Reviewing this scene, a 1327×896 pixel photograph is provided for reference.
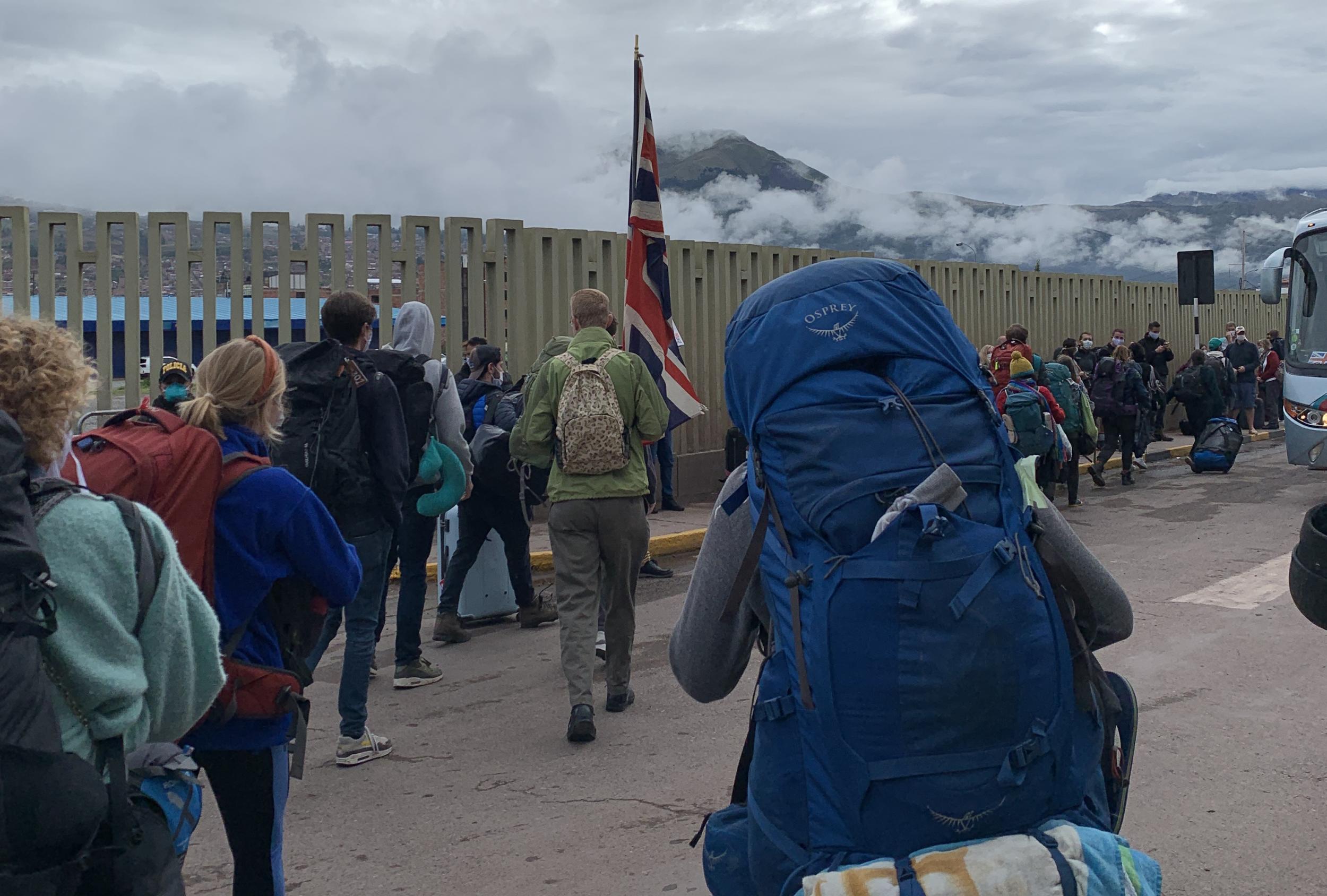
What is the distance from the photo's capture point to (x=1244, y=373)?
22578mm

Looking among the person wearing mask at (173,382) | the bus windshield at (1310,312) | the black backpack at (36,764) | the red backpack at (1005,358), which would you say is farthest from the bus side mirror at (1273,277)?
the black backpack at (36,764)

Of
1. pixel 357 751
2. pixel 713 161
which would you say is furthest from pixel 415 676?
pixel 713 161

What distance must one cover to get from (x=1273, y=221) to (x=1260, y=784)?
218 metres

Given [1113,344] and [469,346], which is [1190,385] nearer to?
[1113,344]

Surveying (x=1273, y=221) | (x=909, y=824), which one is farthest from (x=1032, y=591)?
(x=1273, y=221)

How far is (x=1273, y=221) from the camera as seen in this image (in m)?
198


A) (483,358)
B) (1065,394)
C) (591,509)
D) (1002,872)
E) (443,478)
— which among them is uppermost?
(483,358)

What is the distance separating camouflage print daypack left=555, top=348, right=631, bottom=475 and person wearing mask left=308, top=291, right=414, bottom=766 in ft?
2.37

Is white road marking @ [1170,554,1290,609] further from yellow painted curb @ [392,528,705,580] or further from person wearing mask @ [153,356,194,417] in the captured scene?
person wearing mask @ [153,356,194,417]

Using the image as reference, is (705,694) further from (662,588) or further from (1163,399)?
(1163,399)

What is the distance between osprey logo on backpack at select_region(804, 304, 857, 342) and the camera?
2.17 meters

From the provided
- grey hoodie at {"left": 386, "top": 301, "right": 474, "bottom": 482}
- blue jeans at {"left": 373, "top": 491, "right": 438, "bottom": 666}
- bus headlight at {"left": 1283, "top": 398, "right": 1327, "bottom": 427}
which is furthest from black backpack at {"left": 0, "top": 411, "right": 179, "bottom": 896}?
bus headlight at {"left": 1283, "top": 398, "right": 1327, "bottom": 427}

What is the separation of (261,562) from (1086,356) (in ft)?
58.6

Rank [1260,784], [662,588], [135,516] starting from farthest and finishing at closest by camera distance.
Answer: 1. [662,588]
2. [1260,784]
3. [135,516]
